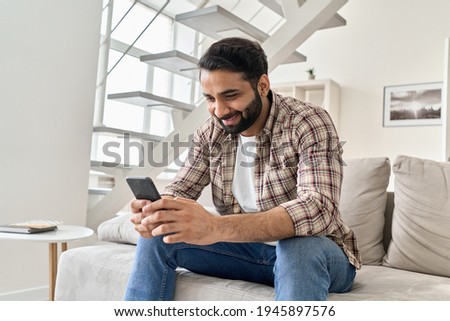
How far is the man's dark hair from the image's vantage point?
1297 millimetres

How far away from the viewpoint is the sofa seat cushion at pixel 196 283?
4.03ft

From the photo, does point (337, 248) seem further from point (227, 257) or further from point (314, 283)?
point (227, 257)

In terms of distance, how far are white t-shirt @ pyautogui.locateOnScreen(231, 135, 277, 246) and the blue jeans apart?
0.11 metres

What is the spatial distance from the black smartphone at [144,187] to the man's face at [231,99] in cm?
35

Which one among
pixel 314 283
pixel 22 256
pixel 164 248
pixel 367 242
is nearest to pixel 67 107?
pixel 22 256

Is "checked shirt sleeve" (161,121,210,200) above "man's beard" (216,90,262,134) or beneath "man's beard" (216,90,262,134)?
beneath

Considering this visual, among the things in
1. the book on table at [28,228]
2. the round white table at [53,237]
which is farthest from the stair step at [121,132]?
the book on table at [28,228]

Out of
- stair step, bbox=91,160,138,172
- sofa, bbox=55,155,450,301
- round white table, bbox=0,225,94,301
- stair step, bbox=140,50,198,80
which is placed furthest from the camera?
stair step, bbox=91,160,138,172

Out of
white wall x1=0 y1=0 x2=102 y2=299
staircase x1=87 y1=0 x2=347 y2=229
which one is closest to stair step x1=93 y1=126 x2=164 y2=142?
staircase x1=87 y1=0 x2=347 y2=229

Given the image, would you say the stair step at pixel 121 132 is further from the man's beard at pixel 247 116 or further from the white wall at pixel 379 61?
the white wall at pixel 379 61

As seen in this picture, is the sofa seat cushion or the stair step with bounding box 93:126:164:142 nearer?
the sofa seat cushion

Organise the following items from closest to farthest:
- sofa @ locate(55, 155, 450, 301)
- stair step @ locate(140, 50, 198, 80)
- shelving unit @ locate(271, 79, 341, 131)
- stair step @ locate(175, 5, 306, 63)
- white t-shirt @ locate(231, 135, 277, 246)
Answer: white t-shirt @ locate(231, 135, 277, 246), sofa @ locate(55, 155, 450, 301), stair step @ locate(175, 5, 306, 63), stair step @ locate(140, 50, 198, 80), shelving unit @ locate(271, 79, 341, 131)

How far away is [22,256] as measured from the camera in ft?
7.54

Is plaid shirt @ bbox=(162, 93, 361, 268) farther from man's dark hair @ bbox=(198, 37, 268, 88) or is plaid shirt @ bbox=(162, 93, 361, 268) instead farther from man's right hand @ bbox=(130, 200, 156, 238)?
man's right hand @ bbox=(130, 200, 156, 238)
